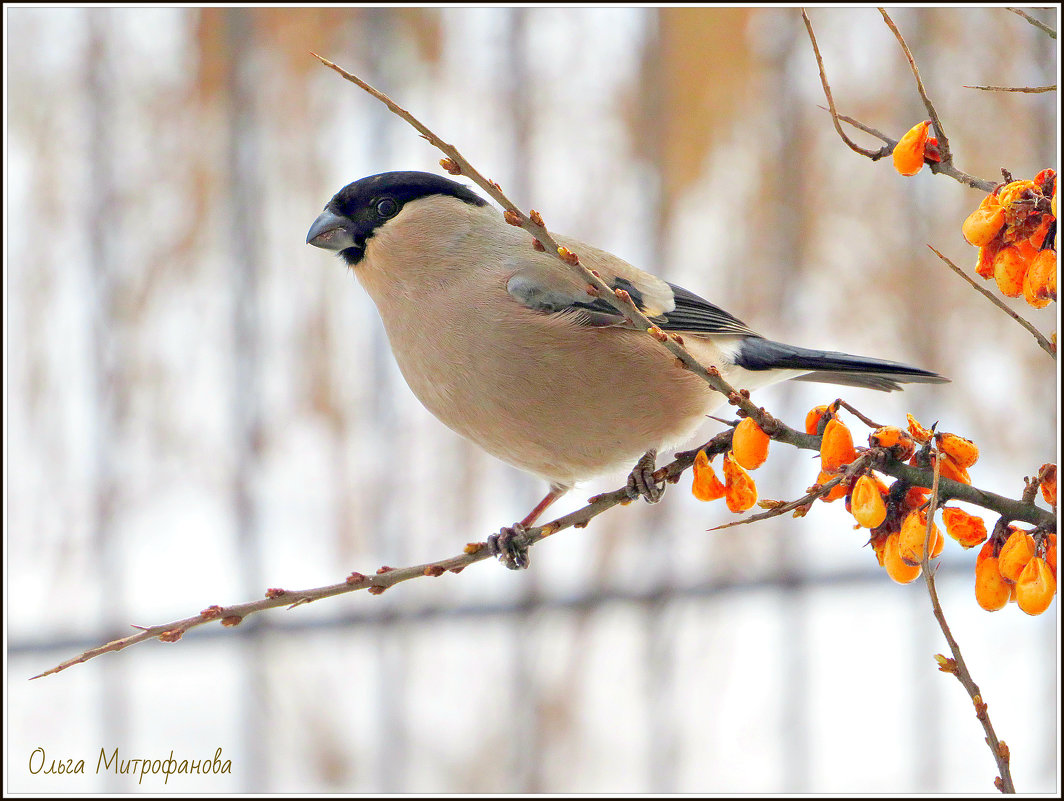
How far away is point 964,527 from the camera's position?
590 millimetres

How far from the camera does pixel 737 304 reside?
2305 millimetres

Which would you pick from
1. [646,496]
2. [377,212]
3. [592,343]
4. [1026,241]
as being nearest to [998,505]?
[1026,241]

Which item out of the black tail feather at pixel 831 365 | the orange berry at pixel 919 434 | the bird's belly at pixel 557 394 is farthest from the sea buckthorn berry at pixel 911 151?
the bird's belly at pixel 557 394

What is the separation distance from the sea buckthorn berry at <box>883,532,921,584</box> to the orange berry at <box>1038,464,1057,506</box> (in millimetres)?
81

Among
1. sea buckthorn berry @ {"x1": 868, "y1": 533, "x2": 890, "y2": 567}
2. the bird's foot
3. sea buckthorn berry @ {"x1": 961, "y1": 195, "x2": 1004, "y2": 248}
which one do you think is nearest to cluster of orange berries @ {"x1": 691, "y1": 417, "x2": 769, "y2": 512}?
sea buckthorn berry @ {"x1": 868, "y1": 533, "x2": 890, "y2": 567}

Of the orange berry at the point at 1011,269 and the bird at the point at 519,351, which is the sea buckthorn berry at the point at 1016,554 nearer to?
the orange berry at the point at 1011,269

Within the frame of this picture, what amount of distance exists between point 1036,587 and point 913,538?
0.07 metres

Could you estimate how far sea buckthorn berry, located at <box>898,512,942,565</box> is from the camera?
563 mm

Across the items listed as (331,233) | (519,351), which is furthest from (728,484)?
(331,233)

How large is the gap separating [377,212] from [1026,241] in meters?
0.73

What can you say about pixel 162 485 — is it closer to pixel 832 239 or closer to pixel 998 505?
pixel 832 239

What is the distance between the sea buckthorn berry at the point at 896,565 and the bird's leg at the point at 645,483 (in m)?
0.22

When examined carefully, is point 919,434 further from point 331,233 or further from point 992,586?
point 331,233

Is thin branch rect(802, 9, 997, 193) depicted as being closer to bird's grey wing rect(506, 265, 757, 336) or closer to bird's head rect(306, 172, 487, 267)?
bird's grey wing rect(506, 265, 757, 336)
